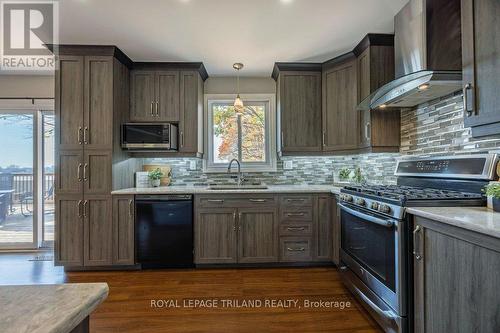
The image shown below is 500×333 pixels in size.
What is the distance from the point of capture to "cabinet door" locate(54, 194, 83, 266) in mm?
2934

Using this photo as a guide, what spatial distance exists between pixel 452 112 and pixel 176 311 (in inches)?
106

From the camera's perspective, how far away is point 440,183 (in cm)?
207

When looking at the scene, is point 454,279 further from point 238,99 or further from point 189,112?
point 189,112

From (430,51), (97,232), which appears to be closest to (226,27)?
(430,51)

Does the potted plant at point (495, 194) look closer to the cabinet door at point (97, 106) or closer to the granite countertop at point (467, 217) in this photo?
the granite countertop at point (467, 217)

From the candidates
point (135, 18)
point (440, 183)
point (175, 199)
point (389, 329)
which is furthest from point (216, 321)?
point (135, 18)

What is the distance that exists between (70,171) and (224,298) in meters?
2.14

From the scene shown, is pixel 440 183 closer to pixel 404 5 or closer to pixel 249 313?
pixel 404 5

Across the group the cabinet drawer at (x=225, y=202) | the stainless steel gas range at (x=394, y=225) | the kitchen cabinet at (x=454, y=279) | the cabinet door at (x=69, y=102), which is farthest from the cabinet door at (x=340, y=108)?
the cabinet door at (x=69, y=102)

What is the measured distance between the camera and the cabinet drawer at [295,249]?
3.06 m

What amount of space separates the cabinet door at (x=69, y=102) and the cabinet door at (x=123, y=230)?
0.78 meters

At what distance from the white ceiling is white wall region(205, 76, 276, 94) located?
0.55 metres

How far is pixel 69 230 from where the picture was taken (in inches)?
116

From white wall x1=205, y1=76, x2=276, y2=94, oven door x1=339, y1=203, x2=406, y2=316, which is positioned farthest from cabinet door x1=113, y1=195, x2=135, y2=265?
oven door x1=339, y1=203, x2=406, y2=316
